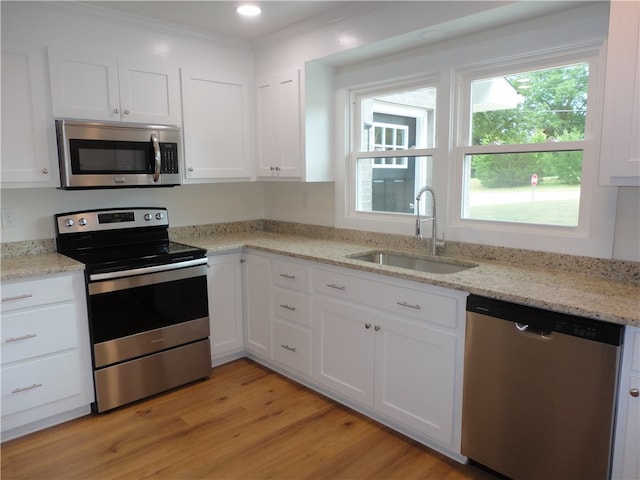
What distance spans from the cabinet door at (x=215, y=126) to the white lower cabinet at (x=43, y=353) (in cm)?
118

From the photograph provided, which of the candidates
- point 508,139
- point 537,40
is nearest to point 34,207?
point 508,139

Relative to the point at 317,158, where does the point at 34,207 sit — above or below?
below

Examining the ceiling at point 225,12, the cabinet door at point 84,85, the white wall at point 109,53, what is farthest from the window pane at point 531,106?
the cabinet door at point 84,85

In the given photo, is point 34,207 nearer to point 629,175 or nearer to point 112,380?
point 112,380

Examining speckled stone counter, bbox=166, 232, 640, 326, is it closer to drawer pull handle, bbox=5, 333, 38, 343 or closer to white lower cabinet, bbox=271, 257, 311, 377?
white lower cabinet, bbox=271, 257, 311, 377

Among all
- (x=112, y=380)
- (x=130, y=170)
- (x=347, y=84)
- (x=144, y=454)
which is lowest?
(x=144, y=454)

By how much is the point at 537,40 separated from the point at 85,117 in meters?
2.55

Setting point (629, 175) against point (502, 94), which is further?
point (502, 94)

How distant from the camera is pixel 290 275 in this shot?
2.92m

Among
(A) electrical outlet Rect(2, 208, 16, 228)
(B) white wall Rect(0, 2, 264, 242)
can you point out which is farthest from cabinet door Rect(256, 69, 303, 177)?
(A) electrical outlet Rect(2, 208, 16, 228)

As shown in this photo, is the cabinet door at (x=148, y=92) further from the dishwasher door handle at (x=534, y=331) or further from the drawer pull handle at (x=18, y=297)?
the dishwasher door handle at (x=534, y=331)

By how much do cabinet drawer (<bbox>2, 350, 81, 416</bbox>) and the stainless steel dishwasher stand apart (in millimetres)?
2094

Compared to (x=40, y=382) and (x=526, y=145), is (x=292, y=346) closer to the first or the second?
(x=40, y=382)

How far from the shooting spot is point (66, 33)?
8.73 ft
